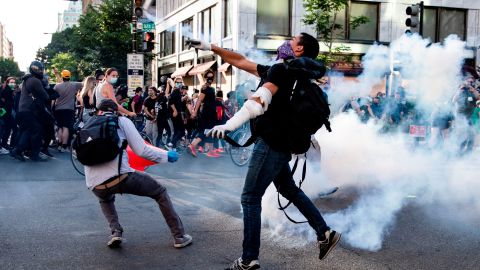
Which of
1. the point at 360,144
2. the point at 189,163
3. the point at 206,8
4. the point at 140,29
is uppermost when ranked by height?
the point at 206,8

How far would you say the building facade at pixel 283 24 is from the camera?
2370 centimetres

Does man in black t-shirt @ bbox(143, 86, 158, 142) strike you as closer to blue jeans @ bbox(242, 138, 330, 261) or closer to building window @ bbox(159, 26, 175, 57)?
blue jeans @ bbox(242, 138, 330, 261)

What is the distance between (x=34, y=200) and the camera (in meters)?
7.29

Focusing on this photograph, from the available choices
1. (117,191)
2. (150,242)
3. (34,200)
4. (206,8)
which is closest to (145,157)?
(117,191)

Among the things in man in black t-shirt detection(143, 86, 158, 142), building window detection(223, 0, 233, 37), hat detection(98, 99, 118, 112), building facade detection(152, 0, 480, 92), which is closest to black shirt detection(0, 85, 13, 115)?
man in black t-shirt detection(143, 86, 158, 142)

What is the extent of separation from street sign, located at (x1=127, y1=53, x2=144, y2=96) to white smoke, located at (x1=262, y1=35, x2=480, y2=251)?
23.6 ft

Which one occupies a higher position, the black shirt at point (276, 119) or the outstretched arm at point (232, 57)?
the outstretched arm at point (232, 57)

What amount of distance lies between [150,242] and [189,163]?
20.6 feet

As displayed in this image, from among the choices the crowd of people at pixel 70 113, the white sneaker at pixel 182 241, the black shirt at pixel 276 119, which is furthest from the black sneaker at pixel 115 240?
the crowd of people at pixel 70 113

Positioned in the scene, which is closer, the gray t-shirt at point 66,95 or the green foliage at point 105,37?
the gray t-shirt at point 66,95

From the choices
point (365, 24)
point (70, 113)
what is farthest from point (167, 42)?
point (70, 113)

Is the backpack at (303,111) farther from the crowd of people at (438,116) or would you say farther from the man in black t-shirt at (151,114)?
the man in black t-shirt at (151,114)

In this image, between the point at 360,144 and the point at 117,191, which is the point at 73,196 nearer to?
the point at 117,191

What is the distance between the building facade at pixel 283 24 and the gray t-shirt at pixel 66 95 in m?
9.89
